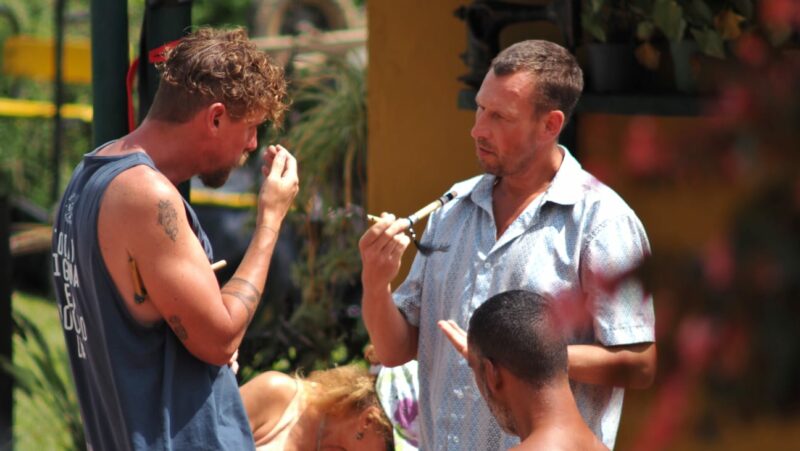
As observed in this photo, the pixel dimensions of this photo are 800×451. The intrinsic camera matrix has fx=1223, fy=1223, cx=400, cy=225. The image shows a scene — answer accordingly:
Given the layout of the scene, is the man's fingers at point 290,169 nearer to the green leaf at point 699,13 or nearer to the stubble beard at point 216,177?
the stubble beard at point 216,177

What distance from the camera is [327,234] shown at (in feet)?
18.3

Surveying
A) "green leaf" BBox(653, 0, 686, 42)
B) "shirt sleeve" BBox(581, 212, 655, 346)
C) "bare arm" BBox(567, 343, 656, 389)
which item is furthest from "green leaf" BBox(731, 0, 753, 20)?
"bare arm" BBox(567, 343, 656, 389)

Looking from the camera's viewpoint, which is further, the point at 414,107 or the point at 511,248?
the point at 414,107

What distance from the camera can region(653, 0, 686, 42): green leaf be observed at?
11.8 feet

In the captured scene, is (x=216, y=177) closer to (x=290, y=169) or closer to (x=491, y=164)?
(x=290, y=169)

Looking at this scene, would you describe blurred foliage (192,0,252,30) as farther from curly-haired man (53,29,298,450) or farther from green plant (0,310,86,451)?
curly-haired man (53,29,298,450)

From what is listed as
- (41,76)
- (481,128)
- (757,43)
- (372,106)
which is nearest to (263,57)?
(481,128)

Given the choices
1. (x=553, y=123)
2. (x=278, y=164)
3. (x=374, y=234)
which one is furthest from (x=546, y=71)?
(x=278, y=164)

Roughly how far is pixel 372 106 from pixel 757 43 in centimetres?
413

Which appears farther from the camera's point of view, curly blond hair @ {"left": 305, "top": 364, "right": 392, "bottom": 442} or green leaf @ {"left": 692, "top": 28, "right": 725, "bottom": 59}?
curly blond hair @ {"left": 305, "top": 364, "right": 392, "bottom": 442}

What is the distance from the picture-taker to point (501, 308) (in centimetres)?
256

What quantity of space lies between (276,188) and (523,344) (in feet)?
2.33

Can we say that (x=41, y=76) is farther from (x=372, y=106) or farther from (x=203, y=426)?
(x=203, y=426)

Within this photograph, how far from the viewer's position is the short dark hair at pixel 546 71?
9.73 ft
